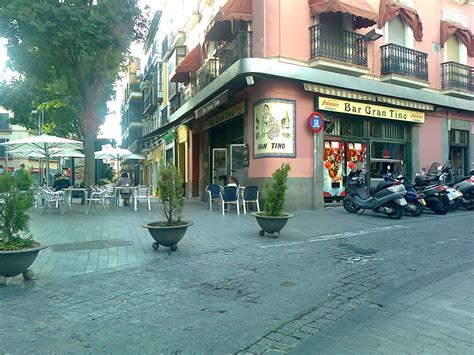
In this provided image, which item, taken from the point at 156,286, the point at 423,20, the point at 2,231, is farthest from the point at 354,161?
the point at 2,231

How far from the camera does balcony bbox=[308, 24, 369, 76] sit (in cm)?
1285

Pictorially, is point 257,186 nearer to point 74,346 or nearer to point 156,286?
point 156,286

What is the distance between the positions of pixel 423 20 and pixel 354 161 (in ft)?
22.5

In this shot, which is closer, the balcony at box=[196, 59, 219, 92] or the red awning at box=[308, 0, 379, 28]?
the red awning at box=[308, 0, 379, 28]

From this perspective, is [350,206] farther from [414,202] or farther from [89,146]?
[89,146]

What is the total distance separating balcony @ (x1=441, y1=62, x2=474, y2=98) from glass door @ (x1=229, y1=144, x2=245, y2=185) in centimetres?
903

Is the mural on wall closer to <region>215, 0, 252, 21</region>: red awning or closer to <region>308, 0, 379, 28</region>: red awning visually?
<region>215, 0, 252, 21</region>: red awning

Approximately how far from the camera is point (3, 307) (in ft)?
14.2

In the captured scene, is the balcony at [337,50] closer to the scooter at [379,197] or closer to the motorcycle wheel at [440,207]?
the scooter at [379,197]

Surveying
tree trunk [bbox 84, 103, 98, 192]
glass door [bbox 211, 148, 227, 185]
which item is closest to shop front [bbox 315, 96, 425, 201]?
glass door [bbox 211, 148, 227, 185]

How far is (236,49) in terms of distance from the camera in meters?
13.6

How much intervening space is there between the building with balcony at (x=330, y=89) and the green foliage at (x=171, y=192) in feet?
19.4

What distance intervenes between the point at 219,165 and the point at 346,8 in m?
8.70

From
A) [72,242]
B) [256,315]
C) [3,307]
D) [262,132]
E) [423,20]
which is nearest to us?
[256,315]
